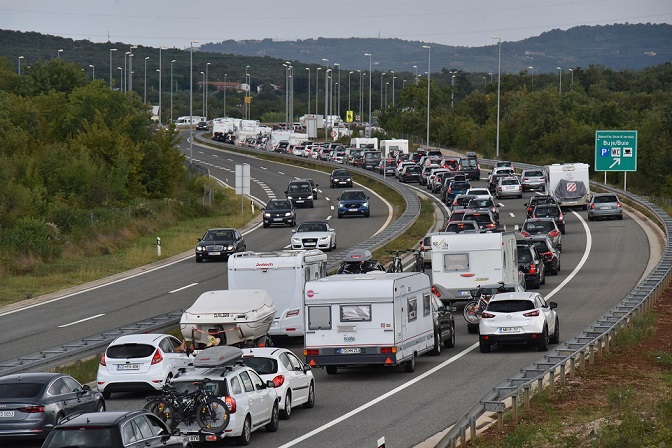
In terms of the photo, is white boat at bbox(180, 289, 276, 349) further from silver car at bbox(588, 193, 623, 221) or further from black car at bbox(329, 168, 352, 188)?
black car at bbox(329, 168, 352, 188)

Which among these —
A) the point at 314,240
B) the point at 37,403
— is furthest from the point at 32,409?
the point at 314,240

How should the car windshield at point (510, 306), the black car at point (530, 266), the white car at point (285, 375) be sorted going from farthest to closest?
the black car at point (530, 266) → the car windshield at point (510, 306) → the white car at point (285, 375)

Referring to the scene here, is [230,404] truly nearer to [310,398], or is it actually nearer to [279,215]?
[310,398]

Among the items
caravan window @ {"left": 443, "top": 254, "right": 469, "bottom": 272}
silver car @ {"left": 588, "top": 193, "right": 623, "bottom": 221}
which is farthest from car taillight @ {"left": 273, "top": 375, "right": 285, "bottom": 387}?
silver car @ {"left": 588, "top": 193, "right": 623, "bottom": 221}

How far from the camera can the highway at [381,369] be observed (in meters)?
21.8

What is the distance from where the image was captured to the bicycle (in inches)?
760

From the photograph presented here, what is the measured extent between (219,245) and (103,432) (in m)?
37.4

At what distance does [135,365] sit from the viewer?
25188mm

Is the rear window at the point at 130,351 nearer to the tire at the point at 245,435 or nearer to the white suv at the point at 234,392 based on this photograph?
the white suv at the point at 234,392

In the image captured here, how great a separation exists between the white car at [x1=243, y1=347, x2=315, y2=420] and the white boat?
20.1ft

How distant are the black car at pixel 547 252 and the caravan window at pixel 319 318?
20.3m

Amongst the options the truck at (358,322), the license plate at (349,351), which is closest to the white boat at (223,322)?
the truck at (358,322)

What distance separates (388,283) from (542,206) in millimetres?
33618

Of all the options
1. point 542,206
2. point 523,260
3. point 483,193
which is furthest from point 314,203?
point 523,260
